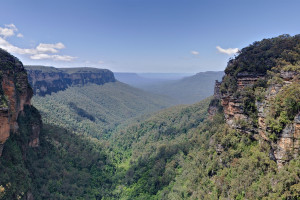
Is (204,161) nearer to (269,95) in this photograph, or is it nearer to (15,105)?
(269,95)

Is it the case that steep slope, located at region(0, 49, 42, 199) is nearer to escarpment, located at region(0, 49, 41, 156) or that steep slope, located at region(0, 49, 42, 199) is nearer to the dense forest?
escarpment, located at region(0, 49, 41, 156)

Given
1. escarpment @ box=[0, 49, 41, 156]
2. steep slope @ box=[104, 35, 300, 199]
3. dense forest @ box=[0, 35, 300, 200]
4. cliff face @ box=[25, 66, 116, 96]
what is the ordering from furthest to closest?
cliff face @ box=[25, 66, 116, 96] → escarpment @ box=[0, 49, 41, 156] → dense forest @ box=[0, 35, 300, 200] → steep slope @ box=[104, 35, 300, 199]

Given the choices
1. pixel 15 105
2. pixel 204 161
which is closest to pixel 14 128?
pixel 15 105

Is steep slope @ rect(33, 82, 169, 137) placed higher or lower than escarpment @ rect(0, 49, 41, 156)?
lower

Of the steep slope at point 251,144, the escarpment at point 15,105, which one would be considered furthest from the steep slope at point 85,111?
the steep slope at point 251,144

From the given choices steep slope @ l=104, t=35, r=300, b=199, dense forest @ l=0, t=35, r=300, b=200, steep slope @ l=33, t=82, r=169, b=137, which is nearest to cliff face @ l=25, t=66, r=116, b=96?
steep slope @ l=33, t=82, r=169, b=137

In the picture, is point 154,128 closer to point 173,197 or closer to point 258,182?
point 173,197
